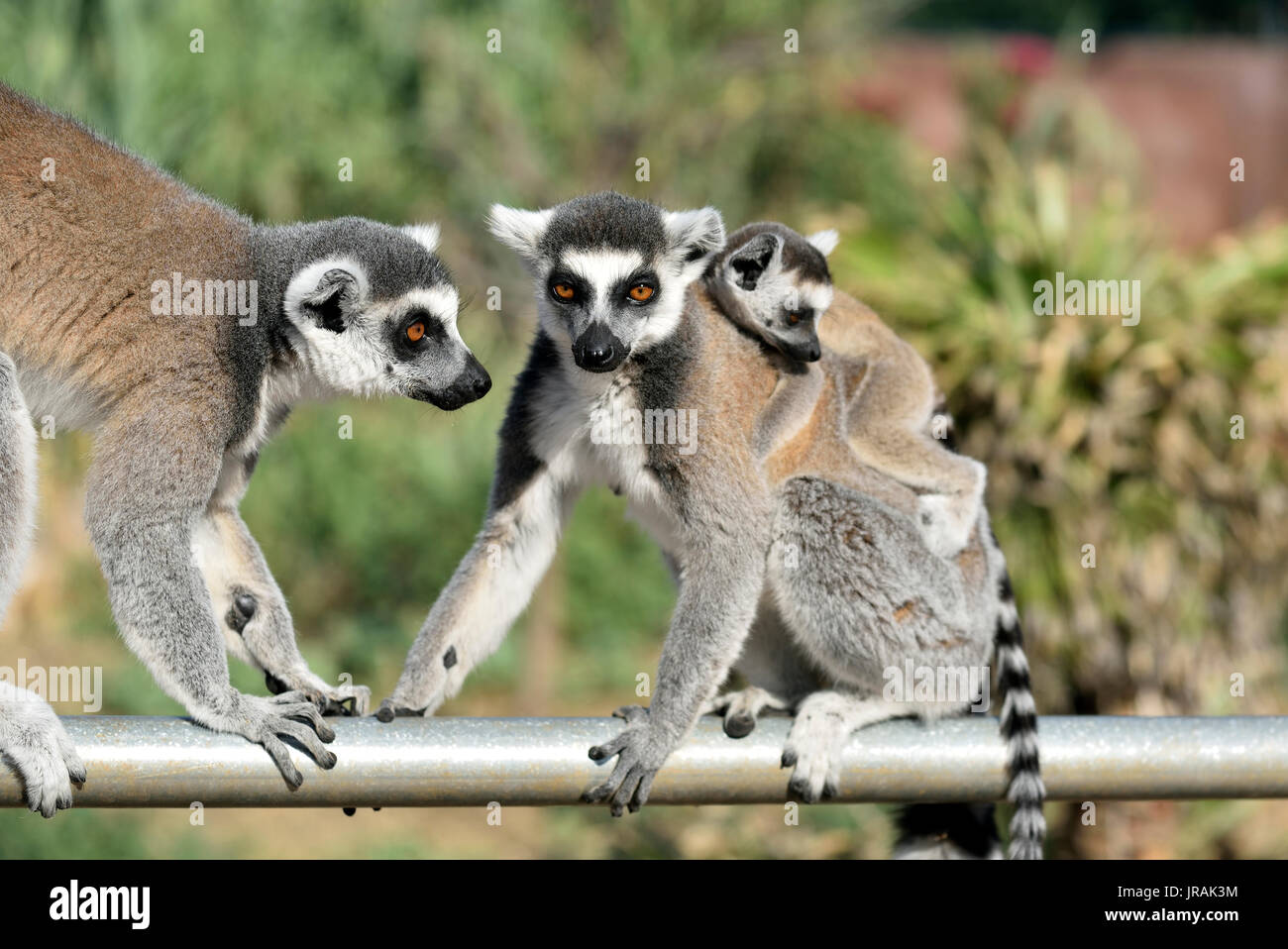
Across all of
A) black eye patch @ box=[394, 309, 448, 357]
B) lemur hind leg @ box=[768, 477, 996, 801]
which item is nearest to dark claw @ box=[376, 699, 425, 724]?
black eye patch @ box=[394, 309, 448, 357]

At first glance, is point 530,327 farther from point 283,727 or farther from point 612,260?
point 283,727

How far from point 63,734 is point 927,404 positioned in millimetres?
3123

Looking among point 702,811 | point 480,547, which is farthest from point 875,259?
point 480,547

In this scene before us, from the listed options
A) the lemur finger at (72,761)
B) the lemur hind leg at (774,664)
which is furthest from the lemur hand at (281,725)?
the lemur hind leg at (774,664)

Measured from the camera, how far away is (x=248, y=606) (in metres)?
3.83

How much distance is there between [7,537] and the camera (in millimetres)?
3363

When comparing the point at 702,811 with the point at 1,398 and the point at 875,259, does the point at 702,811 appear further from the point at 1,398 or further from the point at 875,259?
the point at 1,398

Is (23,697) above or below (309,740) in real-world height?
above

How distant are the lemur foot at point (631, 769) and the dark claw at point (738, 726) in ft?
0.52

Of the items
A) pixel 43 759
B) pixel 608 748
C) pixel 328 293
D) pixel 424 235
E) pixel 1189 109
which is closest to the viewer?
pixel 43 759

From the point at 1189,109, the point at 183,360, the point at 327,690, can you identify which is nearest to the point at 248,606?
the point at 327,690

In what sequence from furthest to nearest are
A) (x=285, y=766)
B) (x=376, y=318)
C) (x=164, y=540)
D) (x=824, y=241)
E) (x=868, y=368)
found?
(x=824, y=241) → (x=868, y=368) → (x=376, y=318) → (x=164, y=540) → (x=285, y=766)

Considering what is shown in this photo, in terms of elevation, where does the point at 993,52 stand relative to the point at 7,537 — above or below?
above

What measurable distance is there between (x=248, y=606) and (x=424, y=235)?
1.24 m
